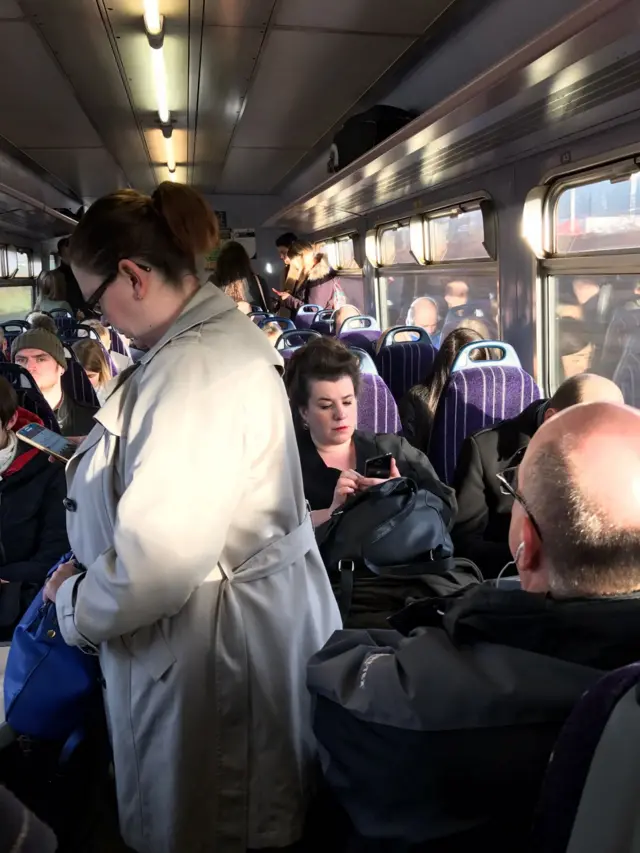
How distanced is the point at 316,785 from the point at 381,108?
5.21 meters

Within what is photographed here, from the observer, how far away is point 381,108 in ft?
19.2

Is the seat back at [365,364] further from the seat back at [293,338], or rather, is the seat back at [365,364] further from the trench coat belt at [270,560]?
the trench coat belt at [270,560]

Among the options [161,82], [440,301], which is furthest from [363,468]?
[161,82]

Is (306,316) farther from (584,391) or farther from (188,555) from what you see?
(188,555)

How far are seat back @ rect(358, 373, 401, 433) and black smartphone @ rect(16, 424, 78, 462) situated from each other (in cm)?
199

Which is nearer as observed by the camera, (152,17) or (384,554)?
(384,554)

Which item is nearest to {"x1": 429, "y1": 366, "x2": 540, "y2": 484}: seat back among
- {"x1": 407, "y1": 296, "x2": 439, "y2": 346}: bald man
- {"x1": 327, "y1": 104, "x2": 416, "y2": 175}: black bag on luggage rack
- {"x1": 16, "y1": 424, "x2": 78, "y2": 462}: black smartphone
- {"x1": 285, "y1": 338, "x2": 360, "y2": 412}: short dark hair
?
{"x1": 285, "y1": 338, "x2": 360, "y2": 412}: short dark hair

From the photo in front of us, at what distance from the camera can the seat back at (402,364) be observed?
551cm

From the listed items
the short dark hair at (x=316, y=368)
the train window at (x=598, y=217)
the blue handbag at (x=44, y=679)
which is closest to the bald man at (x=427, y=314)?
the train window at (x=598, y=217)

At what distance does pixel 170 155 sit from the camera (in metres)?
10.5

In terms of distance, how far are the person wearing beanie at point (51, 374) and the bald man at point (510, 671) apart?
331cm

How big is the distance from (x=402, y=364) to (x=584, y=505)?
177 inches

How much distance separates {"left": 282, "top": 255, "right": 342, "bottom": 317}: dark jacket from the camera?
31.3ft

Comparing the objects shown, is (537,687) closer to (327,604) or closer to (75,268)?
(327,604)
